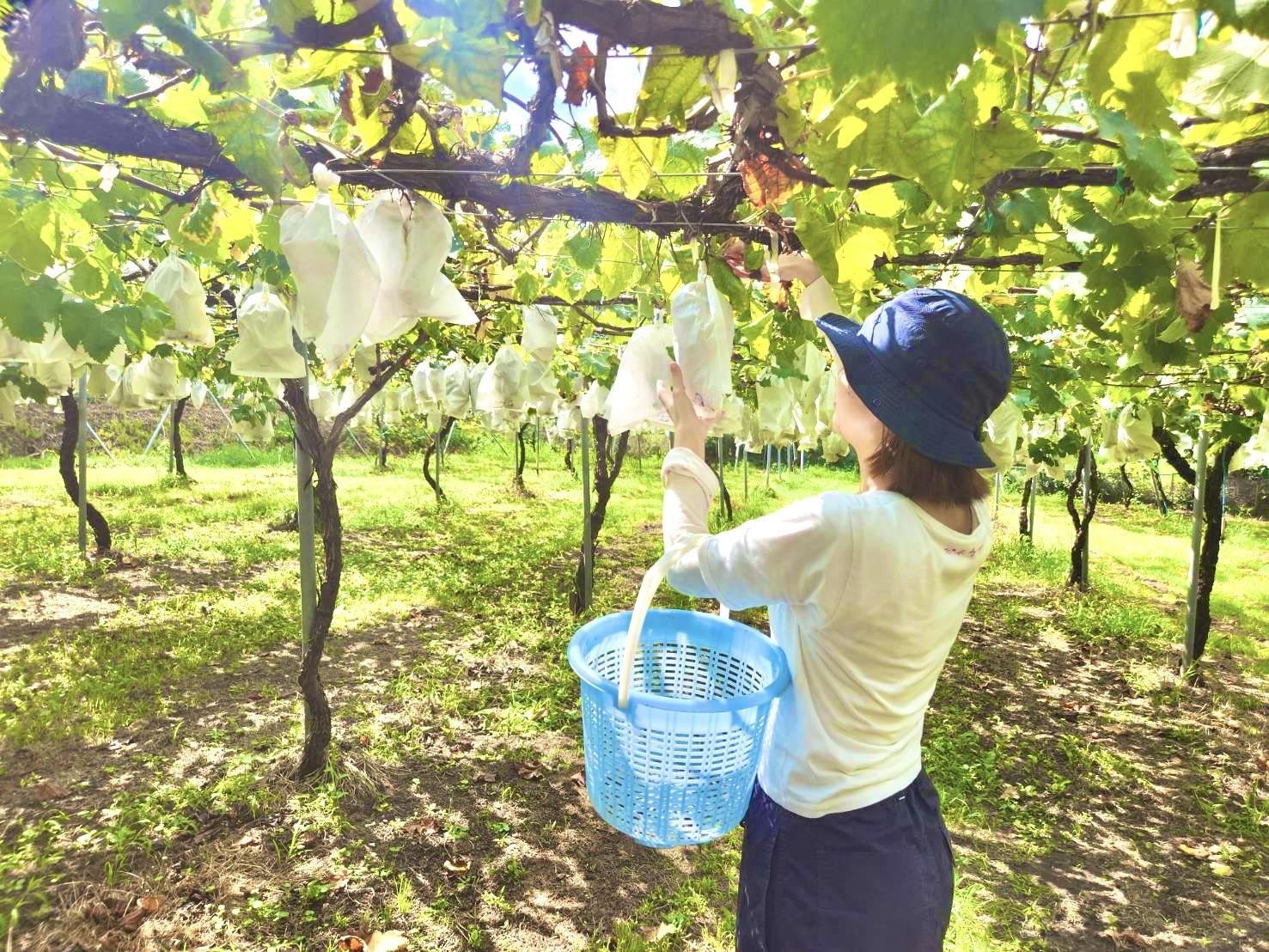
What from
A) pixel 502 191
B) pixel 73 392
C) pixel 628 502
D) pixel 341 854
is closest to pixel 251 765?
pixel 341 854

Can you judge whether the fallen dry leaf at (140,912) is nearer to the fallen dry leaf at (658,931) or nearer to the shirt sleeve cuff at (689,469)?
the fallen dry leaf at (658,931)

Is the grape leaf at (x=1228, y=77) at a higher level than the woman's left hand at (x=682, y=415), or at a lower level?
higher

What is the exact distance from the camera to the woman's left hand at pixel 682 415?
130cm

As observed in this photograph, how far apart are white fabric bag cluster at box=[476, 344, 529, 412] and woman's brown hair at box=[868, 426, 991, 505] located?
3.30 meters

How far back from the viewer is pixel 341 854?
9.42ft

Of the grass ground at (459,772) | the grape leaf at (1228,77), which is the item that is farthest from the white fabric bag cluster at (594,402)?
the grape leaf at (1228,77)

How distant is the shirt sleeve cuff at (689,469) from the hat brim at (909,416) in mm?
289

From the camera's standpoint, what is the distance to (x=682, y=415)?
1.34m

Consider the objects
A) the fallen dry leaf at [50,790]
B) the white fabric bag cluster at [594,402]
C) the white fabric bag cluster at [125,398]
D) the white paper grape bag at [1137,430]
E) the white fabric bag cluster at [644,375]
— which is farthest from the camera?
the white fabric bag cluster at [125,398]

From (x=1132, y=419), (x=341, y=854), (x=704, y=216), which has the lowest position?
(x=341, y=854)

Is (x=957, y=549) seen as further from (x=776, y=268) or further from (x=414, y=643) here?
(x=414, y=643)

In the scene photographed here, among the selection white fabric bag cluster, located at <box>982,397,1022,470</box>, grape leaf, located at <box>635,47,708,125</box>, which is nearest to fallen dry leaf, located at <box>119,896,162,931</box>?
grape leaf, located at <box>635,47,708,125</box>

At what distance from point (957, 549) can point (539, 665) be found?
4278 mm

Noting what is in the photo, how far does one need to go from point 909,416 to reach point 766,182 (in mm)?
459
